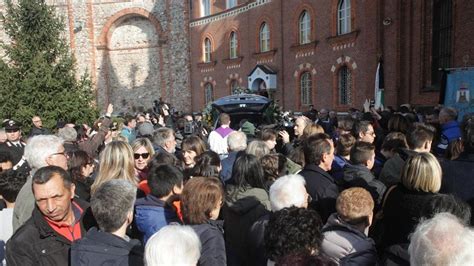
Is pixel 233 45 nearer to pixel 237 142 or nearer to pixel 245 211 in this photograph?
pixel 237 142

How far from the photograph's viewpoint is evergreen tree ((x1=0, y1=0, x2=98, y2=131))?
1254 centimetres

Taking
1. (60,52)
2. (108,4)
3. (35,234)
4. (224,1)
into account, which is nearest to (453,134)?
(35,234)

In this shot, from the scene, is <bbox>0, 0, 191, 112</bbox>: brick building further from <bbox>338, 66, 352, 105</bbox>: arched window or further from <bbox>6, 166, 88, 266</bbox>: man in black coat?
<bbox>6, 166, 88, 266</bbox>: man in black coat

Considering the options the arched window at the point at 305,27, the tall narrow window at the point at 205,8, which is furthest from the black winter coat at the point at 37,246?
the tall narrow window at the point at 205,8

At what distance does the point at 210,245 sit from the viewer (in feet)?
9.03

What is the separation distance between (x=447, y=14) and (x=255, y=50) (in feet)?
40.8

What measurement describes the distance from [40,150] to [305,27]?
18139mm

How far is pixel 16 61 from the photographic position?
12.9 m

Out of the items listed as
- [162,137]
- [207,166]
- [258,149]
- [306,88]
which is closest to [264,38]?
[306,88]

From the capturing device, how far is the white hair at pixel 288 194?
3102 mm

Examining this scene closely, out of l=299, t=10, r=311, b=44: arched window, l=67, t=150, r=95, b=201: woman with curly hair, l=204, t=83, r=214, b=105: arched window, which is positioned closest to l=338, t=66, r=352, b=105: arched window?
l=299, t=10, r=311, b=44: arched window

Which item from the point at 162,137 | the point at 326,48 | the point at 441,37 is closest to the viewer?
the point at 162,137

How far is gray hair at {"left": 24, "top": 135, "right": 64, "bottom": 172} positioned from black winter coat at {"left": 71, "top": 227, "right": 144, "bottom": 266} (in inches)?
55.6

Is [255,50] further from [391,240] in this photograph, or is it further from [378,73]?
[391,240]
